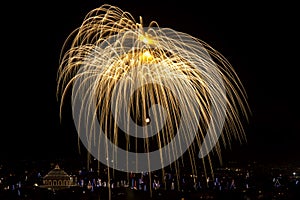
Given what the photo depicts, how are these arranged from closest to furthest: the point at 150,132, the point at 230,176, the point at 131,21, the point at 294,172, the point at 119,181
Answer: the point at 131,21 → the point at 150,132 → the point at 119,181 → the point at 230,176 → the point at 294,172

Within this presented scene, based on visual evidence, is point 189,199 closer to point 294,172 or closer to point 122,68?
point 122,68

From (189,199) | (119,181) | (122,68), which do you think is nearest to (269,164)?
(119,181)


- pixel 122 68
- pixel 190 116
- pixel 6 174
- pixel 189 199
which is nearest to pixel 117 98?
pixel 122 68

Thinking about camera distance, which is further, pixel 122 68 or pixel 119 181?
pixel 119 181

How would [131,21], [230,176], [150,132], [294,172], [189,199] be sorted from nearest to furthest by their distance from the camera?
[131,21], [150,132], [189,199], [230,176], [294,172]

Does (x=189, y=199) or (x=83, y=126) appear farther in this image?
(x=189, y=199)

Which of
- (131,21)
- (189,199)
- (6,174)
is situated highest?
(131,21)

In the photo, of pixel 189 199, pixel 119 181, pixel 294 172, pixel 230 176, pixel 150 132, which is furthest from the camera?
pixel 294 172

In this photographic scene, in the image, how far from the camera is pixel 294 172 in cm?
4128

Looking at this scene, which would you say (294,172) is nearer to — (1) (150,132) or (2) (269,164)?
(2) (269,164)

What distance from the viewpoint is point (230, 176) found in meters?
37.6

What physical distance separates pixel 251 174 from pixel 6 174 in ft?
71.3

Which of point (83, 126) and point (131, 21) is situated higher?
point (131, 21)

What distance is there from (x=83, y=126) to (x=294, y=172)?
3565cm
